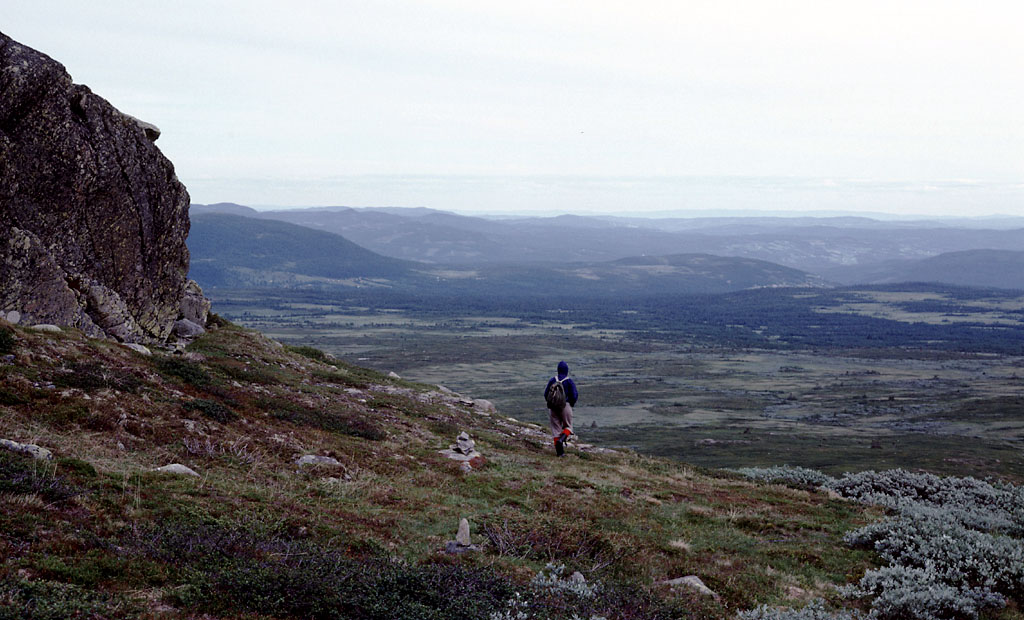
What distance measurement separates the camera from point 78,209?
2448 cm

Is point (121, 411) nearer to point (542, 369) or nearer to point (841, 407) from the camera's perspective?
point (841, 407)

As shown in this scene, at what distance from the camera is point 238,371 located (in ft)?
82.8

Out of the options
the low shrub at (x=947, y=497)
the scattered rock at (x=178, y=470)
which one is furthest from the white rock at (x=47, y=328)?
the low shrub at (x=947, y=497)

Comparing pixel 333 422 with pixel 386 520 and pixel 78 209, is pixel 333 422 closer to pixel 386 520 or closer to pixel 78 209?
pixel 386 520

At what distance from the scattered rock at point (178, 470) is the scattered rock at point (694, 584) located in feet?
27.9

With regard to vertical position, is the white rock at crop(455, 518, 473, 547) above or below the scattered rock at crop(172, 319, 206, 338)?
below

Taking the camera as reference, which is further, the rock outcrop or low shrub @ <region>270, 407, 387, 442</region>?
the rock outcrop

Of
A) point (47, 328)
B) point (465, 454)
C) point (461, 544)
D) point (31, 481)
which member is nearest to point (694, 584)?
point (461, 544)

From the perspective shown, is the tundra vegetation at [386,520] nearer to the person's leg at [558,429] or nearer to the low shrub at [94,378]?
the low shrub at [94,378]

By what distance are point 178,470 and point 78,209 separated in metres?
16.1

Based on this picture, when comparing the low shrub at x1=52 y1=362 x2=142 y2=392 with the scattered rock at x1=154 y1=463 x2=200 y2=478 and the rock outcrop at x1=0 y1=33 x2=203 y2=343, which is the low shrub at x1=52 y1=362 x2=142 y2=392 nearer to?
the scattered rock at x1=154 y1=463 x2=200 y2=478

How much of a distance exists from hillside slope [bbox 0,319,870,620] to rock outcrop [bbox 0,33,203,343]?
371 cm

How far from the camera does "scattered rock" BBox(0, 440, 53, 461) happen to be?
11.1 m

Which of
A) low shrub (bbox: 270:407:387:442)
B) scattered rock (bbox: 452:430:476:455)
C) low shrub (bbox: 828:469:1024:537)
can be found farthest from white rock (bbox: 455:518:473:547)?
low shrub (bbox: 828:469:1024:537)
